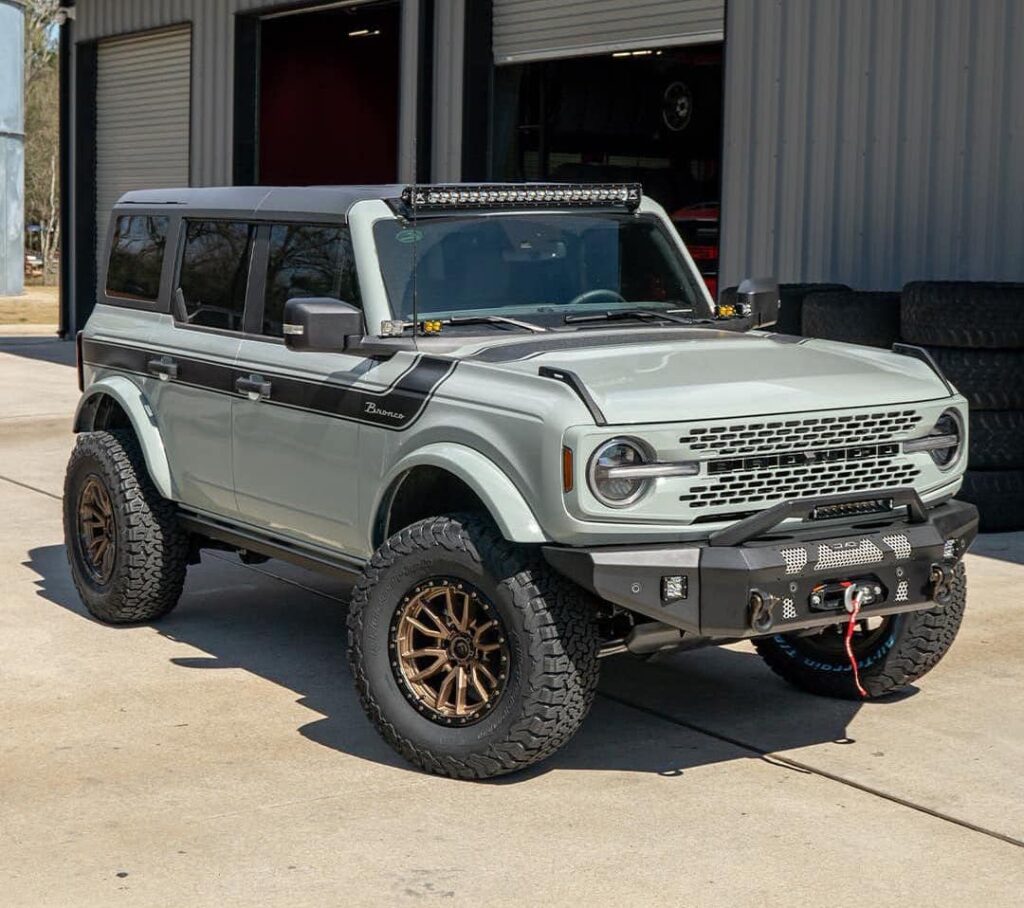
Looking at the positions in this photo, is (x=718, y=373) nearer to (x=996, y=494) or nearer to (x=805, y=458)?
(x=805, y=458)

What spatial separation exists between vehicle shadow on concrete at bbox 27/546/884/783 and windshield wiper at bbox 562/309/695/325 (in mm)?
1242

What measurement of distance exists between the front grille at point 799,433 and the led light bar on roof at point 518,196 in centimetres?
164

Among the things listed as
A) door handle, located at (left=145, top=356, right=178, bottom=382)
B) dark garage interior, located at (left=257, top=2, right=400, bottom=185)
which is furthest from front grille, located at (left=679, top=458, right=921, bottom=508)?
dark garage interior, located at (left=257, top=2, right=400, bottom=185)

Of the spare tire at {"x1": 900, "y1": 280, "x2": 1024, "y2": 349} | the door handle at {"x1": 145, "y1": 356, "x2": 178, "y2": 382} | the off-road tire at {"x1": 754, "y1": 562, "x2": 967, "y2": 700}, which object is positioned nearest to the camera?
the off-road tire at {"x1": 754, "y1": 562, "x2": 967, "y2": 700}

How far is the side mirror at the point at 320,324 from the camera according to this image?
228 inches

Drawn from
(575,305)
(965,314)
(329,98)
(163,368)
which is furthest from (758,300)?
(329,98)

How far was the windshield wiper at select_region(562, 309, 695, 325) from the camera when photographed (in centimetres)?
634

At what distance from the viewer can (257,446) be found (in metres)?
6.60

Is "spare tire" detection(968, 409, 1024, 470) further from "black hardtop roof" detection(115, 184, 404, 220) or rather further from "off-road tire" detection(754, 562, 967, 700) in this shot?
"black hardtop roof" detection(115, 184, 404, 220)

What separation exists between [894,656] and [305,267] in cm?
255

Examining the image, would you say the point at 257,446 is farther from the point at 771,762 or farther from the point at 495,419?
the point at 771,762

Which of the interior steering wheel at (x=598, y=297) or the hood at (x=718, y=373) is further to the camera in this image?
the interior steering wheel at (x=598, y=297)

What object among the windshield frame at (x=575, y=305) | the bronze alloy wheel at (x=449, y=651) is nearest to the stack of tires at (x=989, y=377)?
the windshield frame at (x=575, y=305)

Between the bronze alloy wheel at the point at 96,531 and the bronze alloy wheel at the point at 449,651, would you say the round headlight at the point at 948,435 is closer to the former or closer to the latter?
the bronze alloy wheel at the point at 449,651
